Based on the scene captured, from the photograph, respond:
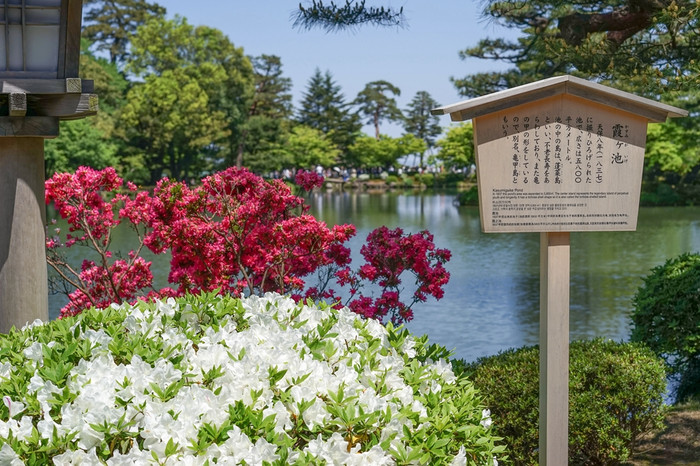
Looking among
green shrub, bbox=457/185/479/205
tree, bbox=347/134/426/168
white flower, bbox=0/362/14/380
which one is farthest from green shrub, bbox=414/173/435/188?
white flower, bbox=0/362/14/380

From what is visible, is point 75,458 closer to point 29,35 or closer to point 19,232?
point 19,232

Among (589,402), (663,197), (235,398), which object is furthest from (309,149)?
(235,398)

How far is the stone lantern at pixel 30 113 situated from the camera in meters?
4.85

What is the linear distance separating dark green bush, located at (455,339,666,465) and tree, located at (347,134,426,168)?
53652 millimetres

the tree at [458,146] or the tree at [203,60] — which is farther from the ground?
the tree at [203,60]

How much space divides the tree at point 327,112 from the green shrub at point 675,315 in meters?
52.6

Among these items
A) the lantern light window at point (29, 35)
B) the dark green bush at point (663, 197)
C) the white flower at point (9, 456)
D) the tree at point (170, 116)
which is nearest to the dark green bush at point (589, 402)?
the white flower at point (9, 456)

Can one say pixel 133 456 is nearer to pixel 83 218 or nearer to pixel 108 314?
pixel 108 314

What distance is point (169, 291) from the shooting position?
6629mm

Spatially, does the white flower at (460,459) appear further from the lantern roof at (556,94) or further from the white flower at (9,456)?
the lantern roof at (556,94)

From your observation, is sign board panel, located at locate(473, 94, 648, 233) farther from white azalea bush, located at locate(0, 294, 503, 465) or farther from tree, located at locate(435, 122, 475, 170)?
tree, located at locate(435, 122, 475, 170)

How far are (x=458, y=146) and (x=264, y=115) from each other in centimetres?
1235

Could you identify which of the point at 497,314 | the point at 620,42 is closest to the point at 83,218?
the point at 620,42

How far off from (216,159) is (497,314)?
102 ft
